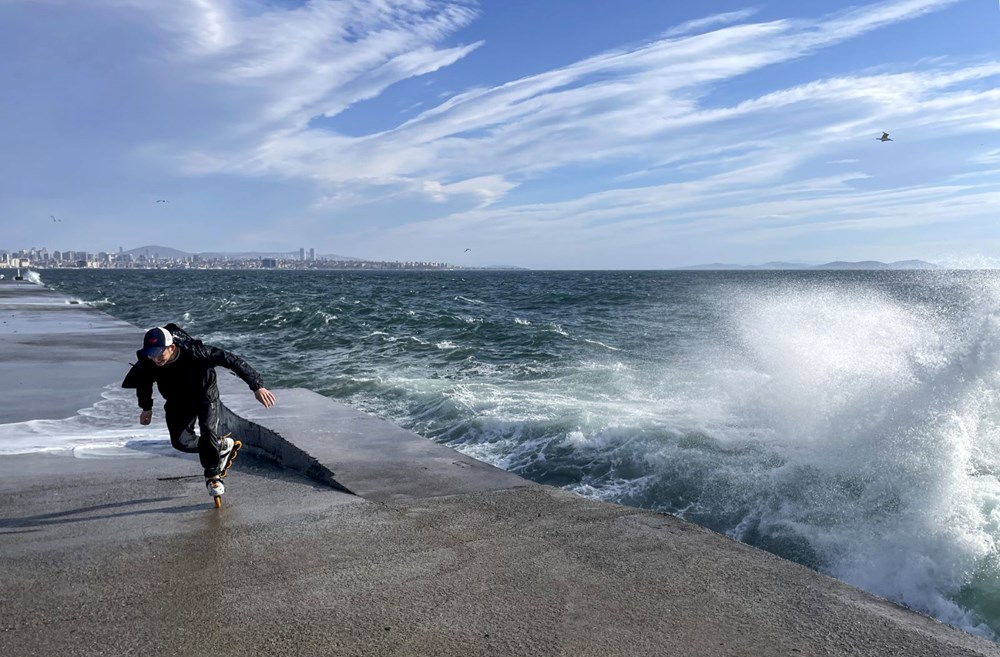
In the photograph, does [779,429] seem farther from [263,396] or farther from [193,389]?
[193,389]

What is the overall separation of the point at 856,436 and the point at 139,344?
1373 centimetres

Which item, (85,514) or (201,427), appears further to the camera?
(201,427)

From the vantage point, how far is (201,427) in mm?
5312

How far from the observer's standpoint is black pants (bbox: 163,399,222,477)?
5.23 m

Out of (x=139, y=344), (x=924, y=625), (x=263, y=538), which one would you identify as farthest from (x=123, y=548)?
(x=139, y=344)

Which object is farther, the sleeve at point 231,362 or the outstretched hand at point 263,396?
the outstretched hand at point 263,396

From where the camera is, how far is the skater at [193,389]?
5141 mm

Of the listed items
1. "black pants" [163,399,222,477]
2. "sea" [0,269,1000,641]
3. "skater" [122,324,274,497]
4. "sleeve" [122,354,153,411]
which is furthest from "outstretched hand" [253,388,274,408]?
"sea" [0,269,1000,641]

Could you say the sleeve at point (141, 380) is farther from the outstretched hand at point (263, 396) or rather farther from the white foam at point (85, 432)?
the white foam at point (85, 432)

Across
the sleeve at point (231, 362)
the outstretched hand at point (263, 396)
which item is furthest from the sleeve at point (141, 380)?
the outstretched hand at point (263, 396)

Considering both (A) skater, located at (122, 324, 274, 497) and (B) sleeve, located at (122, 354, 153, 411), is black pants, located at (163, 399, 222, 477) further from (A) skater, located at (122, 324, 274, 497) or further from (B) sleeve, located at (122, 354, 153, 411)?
(B) sleeve, located at (122, 354, 153, 411)

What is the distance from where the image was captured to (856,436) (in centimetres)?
815

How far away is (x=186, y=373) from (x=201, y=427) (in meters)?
0.40

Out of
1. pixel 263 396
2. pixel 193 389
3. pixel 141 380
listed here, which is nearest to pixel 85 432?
pixel 141 380
